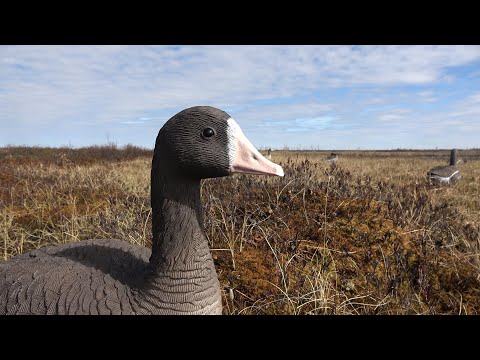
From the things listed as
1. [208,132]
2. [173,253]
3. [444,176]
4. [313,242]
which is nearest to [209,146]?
[208,132]

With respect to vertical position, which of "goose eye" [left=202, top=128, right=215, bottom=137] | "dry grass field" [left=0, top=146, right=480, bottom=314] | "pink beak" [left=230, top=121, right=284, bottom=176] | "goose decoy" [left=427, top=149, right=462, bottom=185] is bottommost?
"dry grass field" [left=0, top=146, right=480, bottom=314]

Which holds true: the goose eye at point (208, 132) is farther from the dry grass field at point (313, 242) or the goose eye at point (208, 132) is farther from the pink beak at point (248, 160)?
the dry grass field at point (313, 242)

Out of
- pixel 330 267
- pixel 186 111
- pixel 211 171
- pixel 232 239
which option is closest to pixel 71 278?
pixel 211 171

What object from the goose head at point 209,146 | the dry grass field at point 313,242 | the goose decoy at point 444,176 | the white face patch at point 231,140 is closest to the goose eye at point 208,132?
the goose head at point 209,146

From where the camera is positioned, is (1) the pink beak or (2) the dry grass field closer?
(1) the pink beak

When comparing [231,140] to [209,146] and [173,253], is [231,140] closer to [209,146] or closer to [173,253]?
[209,146]

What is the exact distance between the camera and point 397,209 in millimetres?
5324

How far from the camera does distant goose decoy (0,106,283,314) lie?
232cm

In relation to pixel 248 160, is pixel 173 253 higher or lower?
lower

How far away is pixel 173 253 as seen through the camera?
2.38 metres

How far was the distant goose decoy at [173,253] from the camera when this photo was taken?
2324 millimetres

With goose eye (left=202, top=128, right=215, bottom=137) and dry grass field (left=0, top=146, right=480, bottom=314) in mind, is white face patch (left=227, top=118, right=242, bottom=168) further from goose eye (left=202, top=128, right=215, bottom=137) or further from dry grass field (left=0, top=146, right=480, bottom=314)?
dry grass field (left=0, top=146, right=480, bottom=314)

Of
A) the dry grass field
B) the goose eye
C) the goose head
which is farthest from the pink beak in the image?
the dry grass field

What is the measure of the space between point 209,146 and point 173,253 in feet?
2.35
